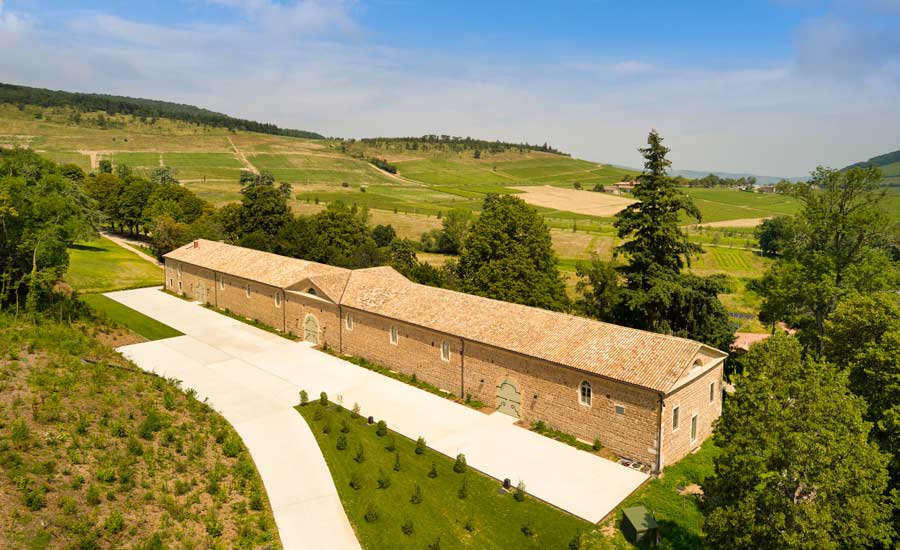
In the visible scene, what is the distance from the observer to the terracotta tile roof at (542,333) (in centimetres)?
2578

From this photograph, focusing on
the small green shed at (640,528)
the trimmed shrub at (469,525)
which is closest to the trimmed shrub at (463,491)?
the trimmed shrub at (469,525)

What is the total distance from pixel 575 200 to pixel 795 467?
436 feet

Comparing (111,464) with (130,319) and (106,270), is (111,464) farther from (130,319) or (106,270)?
(106,270)

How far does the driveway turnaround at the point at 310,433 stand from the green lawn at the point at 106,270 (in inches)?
857

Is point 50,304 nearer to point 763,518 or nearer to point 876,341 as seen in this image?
point 763,518

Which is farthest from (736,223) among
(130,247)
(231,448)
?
(231,448)

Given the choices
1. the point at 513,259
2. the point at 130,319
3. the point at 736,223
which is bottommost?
the point at 130,319

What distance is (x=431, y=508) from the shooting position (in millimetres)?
21734

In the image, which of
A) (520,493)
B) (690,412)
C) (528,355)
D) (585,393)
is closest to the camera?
(520,493)

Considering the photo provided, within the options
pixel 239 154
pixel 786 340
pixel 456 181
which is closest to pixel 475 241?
pixel 786 340

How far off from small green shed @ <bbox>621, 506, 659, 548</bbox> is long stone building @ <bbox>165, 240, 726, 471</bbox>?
16.3 feet

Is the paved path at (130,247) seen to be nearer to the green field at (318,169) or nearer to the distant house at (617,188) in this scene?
the green field at (318,169)

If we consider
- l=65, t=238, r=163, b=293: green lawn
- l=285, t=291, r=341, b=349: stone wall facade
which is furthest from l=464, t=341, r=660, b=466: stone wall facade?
l=65, t=238, r=163, b=293: green lawn

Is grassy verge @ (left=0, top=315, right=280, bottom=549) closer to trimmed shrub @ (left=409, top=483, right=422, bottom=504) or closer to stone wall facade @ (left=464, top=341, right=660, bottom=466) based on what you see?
trimmed shrub @ (left=409, top=483, right=422, bottom=504)
